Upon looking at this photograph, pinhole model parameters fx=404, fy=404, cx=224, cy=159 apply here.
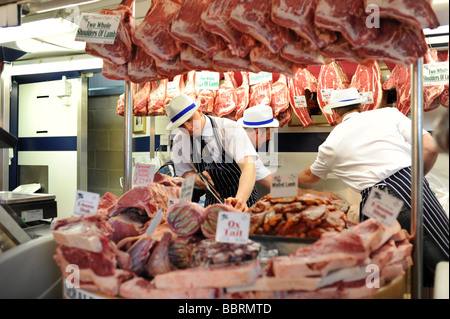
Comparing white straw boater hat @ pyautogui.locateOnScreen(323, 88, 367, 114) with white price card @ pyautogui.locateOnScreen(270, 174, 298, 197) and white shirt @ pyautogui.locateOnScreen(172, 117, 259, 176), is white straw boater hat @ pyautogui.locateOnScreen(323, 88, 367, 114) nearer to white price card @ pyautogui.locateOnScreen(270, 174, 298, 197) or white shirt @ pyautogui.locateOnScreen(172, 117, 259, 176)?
white shirt @ pyautogui.locateOnScreen(172, 117, 259, 176)

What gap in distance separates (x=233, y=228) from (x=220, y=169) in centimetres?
221

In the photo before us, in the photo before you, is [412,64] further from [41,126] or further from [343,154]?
[41,126]

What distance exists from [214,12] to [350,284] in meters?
1.30

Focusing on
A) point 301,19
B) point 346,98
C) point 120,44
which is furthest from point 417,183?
point 346,98

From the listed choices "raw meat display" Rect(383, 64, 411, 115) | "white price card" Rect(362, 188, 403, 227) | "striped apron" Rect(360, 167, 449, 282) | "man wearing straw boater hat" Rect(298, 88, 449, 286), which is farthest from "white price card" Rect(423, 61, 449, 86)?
"white price card" Rect(362, 188, 403, 227)

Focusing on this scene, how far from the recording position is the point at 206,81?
4609 mm

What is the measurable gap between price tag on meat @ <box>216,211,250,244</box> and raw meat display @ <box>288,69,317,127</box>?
3.06 metres

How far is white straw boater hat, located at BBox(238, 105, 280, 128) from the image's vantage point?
4.17 m

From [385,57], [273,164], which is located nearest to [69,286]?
[385,57]

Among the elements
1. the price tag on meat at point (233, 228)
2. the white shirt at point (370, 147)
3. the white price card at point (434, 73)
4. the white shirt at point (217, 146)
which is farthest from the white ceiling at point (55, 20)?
the white price card at point (434, 73)

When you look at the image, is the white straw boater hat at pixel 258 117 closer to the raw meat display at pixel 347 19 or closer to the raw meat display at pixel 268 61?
the raw meat display at pixel 268 61

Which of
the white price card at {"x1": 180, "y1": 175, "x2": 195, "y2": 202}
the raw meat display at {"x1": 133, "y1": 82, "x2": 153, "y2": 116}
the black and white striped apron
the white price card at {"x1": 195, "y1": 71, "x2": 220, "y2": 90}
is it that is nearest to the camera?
the white price card at {"x1": 180, "y1": 175, "x2": 195, "y2": 202}

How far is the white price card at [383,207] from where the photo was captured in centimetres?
143

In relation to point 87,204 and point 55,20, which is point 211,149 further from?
point 87,204
